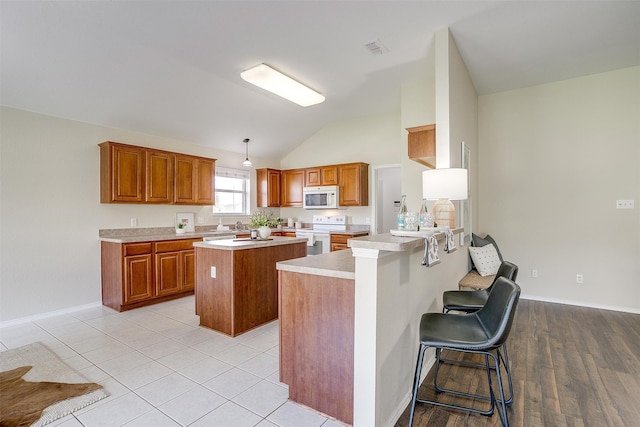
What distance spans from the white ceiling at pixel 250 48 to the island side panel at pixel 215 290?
6.84 ft

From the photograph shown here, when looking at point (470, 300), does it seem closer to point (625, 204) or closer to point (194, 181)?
point (625, 204)

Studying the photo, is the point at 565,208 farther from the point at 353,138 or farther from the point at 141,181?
the point at 141,181

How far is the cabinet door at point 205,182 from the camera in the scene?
196 inches

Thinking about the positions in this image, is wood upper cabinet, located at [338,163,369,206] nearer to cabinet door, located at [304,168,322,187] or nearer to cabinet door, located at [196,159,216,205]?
cabinet door, located at [304,168,322,187]

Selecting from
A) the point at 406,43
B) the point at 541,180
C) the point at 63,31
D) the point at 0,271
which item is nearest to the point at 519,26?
the point at 406,43

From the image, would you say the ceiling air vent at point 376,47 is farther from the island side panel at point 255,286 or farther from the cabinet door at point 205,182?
the cabinet door at point 205,182

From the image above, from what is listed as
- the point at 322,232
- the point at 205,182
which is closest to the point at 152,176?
the point at 205,182

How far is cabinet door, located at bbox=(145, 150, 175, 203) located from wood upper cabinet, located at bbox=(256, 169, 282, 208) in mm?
1950

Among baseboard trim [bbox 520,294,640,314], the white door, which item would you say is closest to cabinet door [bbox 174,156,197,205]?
the white door

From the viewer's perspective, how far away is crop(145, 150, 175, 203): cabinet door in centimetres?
433

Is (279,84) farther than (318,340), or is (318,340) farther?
(279,84)

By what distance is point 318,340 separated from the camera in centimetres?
186

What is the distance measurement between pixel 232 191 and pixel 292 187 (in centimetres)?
121

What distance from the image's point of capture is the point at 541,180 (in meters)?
4.21
